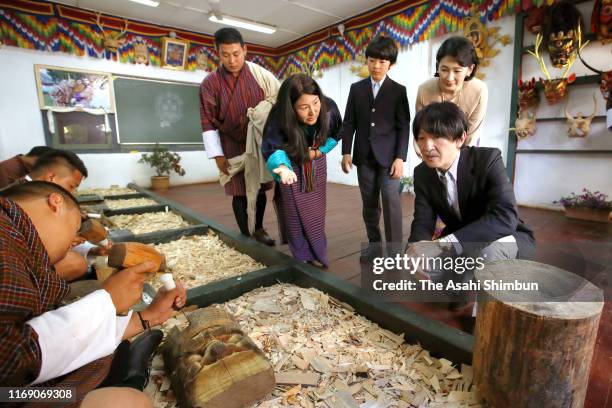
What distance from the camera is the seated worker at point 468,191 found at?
1219mm

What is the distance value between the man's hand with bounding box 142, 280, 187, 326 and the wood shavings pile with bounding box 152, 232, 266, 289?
2.51 feet

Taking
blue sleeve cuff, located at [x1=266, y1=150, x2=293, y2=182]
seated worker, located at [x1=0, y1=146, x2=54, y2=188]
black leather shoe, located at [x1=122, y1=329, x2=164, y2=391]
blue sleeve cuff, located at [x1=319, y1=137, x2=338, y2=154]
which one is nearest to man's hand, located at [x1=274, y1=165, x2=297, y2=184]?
blue sleeve cuff, located at [x1=266, y1=150, x2=293, y2=182]

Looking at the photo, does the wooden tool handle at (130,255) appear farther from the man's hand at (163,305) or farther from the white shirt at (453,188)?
the white shirt at (453,188)

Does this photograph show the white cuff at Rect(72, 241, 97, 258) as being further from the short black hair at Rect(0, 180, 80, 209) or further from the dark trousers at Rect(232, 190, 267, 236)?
the short black hair at Rect(0, 180, 80, 209)

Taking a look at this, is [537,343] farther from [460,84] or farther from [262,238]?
[262,238]

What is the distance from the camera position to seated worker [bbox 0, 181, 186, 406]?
1.87 feet

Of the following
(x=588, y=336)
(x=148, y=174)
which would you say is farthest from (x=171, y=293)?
(x=148, y=174)

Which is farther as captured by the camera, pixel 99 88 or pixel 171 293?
pixel 99 88

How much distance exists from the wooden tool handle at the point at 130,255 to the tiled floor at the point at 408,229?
870mm

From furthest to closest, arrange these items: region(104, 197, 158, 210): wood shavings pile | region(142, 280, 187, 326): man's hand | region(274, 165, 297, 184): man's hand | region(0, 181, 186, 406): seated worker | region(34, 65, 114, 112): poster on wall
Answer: region(34, 65, 114, 112): poster on wall, region(104, 197, 158, 210): wood shavings pile, region(274, 165, 297, 184): man's hand, region(142, 280, 187, 326): man's hand, region(0, 181, 186, 406): seated worker

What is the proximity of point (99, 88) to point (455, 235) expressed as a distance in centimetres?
639

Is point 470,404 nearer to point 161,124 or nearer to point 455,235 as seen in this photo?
point 455,235

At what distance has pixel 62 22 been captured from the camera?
5.10 metres

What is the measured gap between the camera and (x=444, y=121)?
1.21 m
